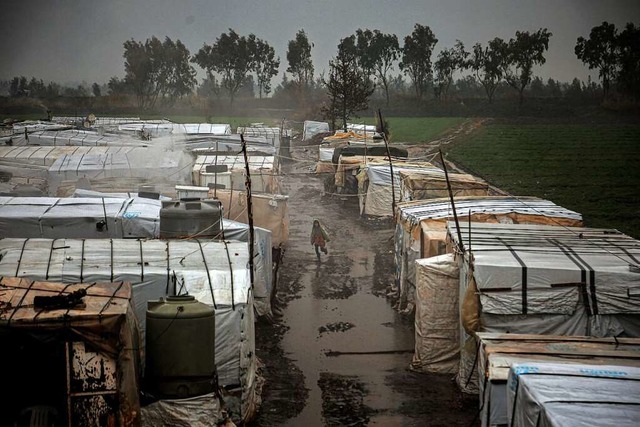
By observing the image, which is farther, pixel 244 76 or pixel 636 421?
pixel 244 76

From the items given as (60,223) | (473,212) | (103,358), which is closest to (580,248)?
(473,212)

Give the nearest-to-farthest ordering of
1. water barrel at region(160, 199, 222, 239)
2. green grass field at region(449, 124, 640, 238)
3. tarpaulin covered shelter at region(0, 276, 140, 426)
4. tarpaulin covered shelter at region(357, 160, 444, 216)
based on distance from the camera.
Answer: tarpaulin covered shelter at region(0, 276, 140, 426)
water barrel at region(160, 199, 222, 239)
tarpaulin covered shelter at region(357, 160, 444, 216)
green grass field at region(449, 124, 640, 238)

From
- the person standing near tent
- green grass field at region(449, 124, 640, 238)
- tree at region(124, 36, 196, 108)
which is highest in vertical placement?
tree at region(124, 36, 196, 108)

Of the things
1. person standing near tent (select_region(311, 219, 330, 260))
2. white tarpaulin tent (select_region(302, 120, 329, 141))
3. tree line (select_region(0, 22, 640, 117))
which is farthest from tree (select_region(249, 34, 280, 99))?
person standing near tent (select_region(311, 219, 330, 260))

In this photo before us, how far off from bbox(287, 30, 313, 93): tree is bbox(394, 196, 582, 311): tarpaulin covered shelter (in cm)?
7945

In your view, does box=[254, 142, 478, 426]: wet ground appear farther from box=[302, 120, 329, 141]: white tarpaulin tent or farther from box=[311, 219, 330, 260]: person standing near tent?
Result: box=[302, 120, 329, 141]: white tarpaulin tent

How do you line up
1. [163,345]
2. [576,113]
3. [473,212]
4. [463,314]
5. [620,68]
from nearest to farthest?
[163,345], [463,314], [473,212], [620,68], [576,113]

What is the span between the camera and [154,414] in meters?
8.80

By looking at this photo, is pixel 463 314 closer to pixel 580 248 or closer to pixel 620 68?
pixel 580 248

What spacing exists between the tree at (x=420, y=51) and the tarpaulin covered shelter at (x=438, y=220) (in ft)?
269

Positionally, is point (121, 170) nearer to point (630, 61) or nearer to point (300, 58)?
point (630, 61)

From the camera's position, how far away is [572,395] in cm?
649

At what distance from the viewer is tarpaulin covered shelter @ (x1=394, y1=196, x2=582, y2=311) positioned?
14.7 meters

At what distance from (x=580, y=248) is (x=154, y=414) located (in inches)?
285
